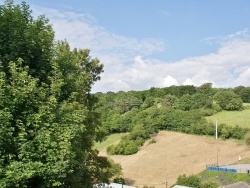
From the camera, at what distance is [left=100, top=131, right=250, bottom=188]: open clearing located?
64.6 metres

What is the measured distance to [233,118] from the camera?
284 ft

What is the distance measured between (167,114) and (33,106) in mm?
81348

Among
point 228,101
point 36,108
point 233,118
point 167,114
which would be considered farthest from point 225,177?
point 228,101

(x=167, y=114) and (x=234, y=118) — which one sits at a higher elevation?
→ (x=167, y=114)

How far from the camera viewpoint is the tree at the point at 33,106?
402 inches

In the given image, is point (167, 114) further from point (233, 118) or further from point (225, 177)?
point (225, 177)

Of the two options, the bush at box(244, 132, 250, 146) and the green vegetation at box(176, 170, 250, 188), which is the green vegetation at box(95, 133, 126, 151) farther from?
the green vegetation at box(176, 170, 250, 188)

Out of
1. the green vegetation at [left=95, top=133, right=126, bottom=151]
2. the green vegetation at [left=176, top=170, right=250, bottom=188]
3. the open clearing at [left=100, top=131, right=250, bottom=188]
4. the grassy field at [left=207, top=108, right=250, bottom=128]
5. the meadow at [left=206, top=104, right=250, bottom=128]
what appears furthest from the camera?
the green vegetation at [left=95, top=133, right=126, bottom=151]

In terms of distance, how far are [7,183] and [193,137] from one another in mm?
78061

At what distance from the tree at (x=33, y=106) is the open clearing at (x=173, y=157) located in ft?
161

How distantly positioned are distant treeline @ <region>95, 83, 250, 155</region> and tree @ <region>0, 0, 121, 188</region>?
230 feet

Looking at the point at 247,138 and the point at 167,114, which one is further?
the point at 167,114

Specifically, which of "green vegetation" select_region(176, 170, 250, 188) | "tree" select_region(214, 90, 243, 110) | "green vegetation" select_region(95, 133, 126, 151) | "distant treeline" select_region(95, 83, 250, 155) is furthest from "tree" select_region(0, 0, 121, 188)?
"tree" select_region(214, 90, 243, 110)

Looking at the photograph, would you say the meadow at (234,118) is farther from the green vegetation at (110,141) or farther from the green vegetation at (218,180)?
the green vegetation at (218,180)
